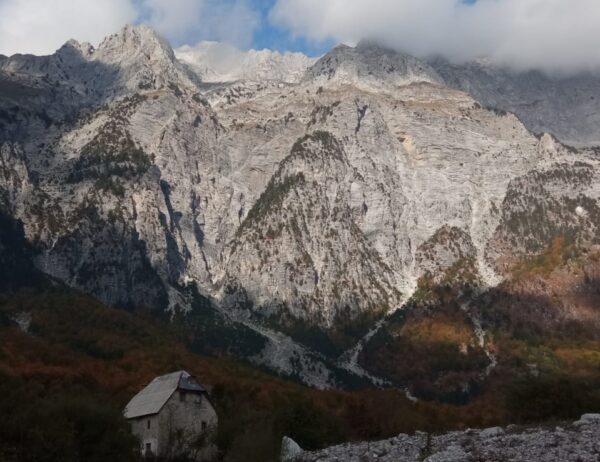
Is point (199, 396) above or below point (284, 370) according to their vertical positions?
below

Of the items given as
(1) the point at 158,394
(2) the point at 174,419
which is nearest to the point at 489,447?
(2) the point at 174,419

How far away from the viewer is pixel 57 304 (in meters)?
172

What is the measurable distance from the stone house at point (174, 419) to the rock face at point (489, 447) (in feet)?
69.3

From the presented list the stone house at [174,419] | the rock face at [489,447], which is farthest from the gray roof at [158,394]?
the rock face at [489,447]

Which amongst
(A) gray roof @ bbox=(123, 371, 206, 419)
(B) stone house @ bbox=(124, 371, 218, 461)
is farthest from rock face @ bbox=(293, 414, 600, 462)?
(A) gray roof @ bbox=(123, 371, 206, 419)

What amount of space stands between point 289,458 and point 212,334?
512ft

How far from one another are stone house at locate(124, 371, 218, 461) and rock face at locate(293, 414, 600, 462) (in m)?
21.1

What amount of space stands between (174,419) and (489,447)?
38.7 m

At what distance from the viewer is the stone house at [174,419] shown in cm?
6319

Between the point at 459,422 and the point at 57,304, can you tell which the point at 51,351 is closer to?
the point at 57,304

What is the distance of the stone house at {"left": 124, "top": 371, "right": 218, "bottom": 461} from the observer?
63188mm

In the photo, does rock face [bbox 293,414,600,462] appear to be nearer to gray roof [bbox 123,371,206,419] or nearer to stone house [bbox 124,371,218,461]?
stone house [bbox 124,371,218,461]

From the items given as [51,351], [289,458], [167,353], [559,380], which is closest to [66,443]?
[289,458]

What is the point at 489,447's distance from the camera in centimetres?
3534
